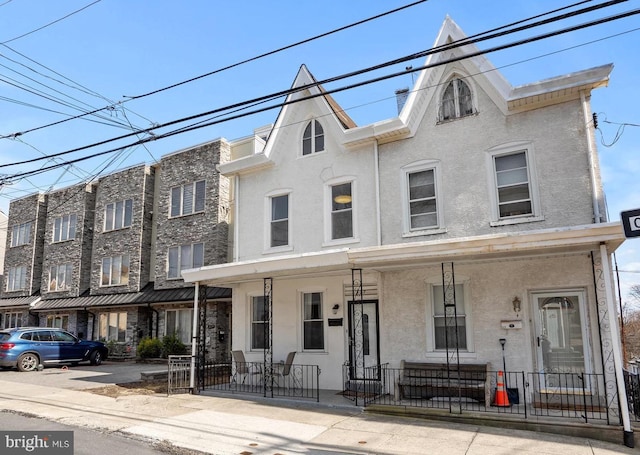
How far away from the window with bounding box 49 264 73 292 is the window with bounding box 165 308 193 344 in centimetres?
887

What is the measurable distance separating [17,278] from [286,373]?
87.1 ft

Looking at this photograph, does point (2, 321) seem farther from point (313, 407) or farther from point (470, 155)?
point (470, 155)

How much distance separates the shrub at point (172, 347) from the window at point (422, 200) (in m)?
13.5

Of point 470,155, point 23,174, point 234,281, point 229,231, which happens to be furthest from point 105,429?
point 229,231

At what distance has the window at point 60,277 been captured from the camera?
1086 inches

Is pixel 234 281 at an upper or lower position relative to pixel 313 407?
upper

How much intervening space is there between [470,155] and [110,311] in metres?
21.1

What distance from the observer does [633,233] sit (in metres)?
6.02

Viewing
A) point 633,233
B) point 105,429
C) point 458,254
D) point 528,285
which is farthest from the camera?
point 528,285

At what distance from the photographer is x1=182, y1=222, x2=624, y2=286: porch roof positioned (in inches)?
323

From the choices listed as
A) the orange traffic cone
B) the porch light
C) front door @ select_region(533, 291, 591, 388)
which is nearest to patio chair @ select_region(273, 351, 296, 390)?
the orange traffic cone

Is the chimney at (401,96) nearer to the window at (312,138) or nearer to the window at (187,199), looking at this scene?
the window at (312,138)

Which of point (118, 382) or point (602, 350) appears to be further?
point (118, 382)

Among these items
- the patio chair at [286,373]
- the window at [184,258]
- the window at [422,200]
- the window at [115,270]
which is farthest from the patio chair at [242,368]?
the window at [115,270]
